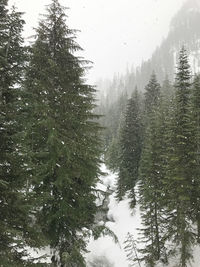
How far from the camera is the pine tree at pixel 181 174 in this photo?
642 inches

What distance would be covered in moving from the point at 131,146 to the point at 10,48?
2568cm

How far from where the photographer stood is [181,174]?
1703cm

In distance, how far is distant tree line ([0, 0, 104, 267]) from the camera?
7.93 meters

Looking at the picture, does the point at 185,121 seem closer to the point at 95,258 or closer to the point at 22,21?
the point at 22,21

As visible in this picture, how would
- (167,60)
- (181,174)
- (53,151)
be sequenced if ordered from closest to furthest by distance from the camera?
(53,151) → (181,174) → (167,60)

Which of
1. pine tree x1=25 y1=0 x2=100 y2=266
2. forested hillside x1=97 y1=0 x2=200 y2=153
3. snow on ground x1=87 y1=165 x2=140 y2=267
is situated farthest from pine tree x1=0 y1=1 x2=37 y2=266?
forested hillside x1=97 y1=0 x2=200 y2=153

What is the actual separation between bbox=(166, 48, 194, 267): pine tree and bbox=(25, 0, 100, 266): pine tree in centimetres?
763

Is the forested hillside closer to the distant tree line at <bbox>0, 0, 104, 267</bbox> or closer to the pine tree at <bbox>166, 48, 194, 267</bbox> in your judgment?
the pine tree at <bbox>166, 48, 194, 267</bbox>

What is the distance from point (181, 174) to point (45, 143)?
10.9m

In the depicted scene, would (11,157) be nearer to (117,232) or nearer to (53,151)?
(53,151)

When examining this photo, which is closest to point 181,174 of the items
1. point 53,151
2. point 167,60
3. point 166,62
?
point 53,151

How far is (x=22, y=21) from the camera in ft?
31.3

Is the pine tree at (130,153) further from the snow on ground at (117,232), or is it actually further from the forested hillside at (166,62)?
the forested hillside at (166,62)

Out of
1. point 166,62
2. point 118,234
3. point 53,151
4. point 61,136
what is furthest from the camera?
point 166,62
